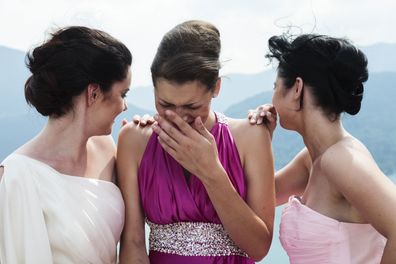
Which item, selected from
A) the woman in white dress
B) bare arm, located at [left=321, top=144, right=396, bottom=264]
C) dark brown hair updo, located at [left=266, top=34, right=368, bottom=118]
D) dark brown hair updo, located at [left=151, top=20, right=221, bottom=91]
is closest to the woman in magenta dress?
dark brown hair updo, located at [left=151, top=20, right=221, bottom=91]

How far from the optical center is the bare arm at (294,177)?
8.24 ft

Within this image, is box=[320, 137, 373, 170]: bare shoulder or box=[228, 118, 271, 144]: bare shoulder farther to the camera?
box=[228, 118, 271, 144]: bare shoulder

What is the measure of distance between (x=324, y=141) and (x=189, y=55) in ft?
1.86

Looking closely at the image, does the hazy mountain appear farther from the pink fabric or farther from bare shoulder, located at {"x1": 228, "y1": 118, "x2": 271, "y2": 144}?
the pink fabric

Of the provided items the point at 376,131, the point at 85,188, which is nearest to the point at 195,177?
the point at 85,188

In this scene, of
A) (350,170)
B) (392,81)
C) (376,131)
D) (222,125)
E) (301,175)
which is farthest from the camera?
(392,81)

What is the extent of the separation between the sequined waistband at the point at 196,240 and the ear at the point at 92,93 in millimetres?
538

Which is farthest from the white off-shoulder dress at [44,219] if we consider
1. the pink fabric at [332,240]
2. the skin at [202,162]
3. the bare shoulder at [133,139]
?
the pink fabric at [332,240]

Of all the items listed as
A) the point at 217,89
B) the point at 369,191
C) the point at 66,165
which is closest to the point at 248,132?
the point at 217,89

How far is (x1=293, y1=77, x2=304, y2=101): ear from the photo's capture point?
6.91 ft

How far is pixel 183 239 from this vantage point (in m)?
2.23

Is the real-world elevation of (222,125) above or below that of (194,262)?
above

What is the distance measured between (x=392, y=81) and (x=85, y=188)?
9.56m

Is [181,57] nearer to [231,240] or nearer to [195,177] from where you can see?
[195,177]
